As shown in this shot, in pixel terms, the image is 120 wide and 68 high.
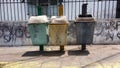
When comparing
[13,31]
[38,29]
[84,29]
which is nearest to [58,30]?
[38,29]

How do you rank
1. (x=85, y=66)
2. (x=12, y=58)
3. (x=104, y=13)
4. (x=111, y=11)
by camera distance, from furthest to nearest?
(x=111, y=11), (x=104, y=13), (x=12, y=58), (x=85, y=66)

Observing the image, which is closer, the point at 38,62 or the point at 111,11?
the point at 38,62

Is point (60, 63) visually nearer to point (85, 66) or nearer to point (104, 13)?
point (85, 66)

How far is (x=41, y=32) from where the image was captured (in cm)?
824

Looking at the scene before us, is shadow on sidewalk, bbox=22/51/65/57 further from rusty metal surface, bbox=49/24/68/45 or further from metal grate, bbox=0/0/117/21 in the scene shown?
metal grate, bbox=0/0/117/21

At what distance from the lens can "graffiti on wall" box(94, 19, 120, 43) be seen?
369 inches

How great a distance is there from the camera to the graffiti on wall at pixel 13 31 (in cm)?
934

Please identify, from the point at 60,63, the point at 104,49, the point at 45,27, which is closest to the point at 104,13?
the point at 104,49

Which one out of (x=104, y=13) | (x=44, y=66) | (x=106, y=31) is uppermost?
(x=104, y=13)

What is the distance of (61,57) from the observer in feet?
26.3

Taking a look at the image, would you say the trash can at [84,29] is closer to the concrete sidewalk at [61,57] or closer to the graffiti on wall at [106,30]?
the concrete sidewalk at [61,57]

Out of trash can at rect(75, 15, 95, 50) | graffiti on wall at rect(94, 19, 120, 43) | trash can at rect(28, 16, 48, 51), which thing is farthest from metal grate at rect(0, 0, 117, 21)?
trash can at rect(75, 15, 95, 50)

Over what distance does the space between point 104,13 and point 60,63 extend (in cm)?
369

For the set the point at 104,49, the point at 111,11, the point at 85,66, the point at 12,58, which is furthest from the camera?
the point at 111,11
